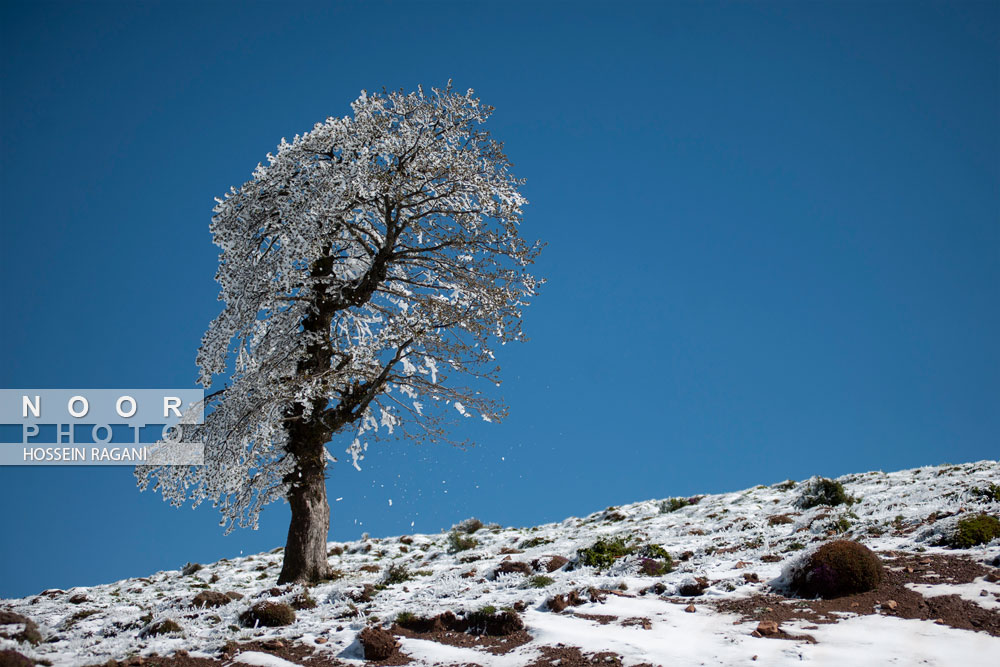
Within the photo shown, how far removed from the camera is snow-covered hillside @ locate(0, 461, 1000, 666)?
8.12 m

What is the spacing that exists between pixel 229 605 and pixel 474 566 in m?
4.86

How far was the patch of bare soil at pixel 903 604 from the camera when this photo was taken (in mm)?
8484

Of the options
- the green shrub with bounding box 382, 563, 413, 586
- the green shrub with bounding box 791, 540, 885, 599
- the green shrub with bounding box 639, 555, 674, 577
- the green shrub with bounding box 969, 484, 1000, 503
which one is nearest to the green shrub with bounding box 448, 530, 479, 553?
the green shrub with bounding box 382, 563, 413, 586

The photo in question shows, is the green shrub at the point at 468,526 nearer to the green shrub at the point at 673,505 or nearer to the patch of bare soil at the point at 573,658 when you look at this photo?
the green shrub at the point at 673,505

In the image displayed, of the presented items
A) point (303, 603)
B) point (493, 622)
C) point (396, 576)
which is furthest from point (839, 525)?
point (303, 603)

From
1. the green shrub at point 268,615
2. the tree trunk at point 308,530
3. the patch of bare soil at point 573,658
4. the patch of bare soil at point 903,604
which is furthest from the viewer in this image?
the tree trunk at point 308,530

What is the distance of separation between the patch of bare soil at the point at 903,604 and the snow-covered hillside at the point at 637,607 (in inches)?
1.2

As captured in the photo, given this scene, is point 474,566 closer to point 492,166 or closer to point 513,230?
point 513,230

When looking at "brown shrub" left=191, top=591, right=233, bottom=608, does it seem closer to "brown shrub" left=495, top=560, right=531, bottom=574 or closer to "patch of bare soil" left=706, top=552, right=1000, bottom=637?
"brown shrub" left=495, top=560, right=531, bottom=574

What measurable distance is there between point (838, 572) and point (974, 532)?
3167 millimetres

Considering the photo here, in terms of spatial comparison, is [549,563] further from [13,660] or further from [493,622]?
[13,660]

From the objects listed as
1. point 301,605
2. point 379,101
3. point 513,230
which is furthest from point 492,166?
point 301,605

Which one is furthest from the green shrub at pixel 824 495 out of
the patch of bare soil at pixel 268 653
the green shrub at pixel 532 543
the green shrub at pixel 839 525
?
the patch of bare soil at pixel 268 653

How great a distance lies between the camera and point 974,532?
36.9ft
